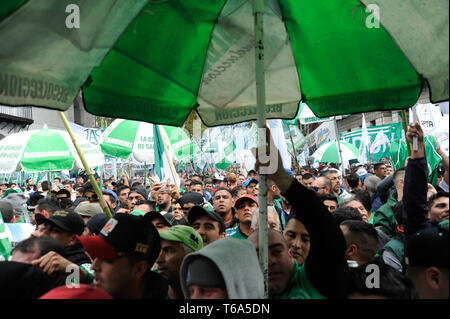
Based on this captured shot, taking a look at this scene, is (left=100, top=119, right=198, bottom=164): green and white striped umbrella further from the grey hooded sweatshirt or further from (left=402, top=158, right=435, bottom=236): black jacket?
the grey hooded sweatshirt

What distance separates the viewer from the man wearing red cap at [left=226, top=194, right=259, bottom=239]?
463cm

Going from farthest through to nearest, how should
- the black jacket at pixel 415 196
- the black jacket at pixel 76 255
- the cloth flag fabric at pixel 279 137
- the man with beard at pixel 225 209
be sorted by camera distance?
1. the cloth flag fabric at pixel 279 137
2. the man with beard at pixel 225 209
3. the black jacket at pixel 76 255
4. the black jacket at pixel 415 196

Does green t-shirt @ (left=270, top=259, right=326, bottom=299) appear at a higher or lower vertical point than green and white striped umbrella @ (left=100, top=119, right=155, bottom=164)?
lower

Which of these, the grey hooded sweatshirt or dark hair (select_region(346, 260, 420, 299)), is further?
dark hair (select_region(346, 260, 420, 299))

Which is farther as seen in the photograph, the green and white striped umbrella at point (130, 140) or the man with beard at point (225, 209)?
the green and white striped umbrella at point (130, 140)

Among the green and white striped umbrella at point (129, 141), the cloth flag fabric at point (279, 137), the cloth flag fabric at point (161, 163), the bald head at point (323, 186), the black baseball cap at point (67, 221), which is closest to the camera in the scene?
the black baseball cap at point (67, 221)

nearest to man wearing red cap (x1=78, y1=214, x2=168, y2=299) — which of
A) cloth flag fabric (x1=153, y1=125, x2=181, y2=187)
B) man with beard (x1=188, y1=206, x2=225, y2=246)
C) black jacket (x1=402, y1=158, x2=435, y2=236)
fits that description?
man with beard (x1=188, y1=206, x2=225, y2=246)

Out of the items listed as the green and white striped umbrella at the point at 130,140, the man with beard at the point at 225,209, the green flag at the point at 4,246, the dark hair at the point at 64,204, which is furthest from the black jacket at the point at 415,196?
the green and white striped umbrella at the point at 130,140

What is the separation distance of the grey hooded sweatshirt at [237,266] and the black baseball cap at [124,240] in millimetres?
402

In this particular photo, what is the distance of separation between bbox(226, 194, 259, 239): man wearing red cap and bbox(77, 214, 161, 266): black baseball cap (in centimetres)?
208

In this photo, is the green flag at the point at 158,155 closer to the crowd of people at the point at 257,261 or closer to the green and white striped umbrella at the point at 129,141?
the green and white striped umbrella at the point at 129,141

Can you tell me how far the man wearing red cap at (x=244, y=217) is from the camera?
4.63m

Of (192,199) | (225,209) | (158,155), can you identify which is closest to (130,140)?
(158,155)
